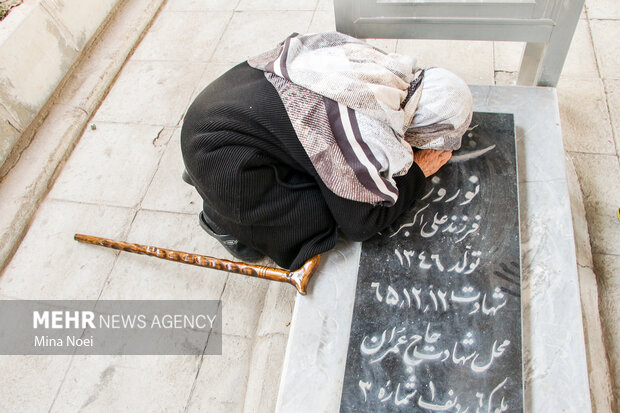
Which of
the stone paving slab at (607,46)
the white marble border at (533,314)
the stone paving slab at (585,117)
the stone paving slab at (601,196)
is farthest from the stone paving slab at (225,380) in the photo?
the stone paving slab at (607,46)

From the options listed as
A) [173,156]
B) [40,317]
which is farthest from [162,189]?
[40,317]

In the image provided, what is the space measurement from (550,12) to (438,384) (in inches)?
53.5

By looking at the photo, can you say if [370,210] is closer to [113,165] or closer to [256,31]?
[113,165]

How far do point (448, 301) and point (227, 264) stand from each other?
0.81 metres

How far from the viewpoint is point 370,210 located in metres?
1.40

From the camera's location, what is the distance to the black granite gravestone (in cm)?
125

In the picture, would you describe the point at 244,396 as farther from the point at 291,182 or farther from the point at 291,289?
the point at 291,182

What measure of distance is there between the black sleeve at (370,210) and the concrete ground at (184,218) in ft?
1.72

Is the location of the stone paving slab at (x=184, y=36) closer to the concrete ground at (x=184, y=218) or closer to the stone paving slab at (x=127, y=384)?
the concrete ground at (x=184, y=218)

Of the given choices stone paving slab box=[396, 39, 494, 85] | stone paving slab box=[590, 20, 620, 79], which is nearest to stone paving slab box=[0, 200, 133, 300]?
stone paving slab box=[396, 39, 494, 85]

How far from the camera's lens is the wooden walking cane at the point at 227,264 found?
1471 millimetres

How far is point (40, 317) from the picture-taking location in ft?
6.38

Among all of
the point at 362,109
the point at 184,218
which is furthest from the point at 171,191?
the point at 362,109

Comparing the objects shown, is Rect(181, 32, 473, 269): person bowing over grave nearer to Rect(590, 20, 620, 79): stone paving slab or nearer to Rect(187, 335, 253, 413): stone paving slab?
Rect(187, 335, 253, 413): stone paving slab
